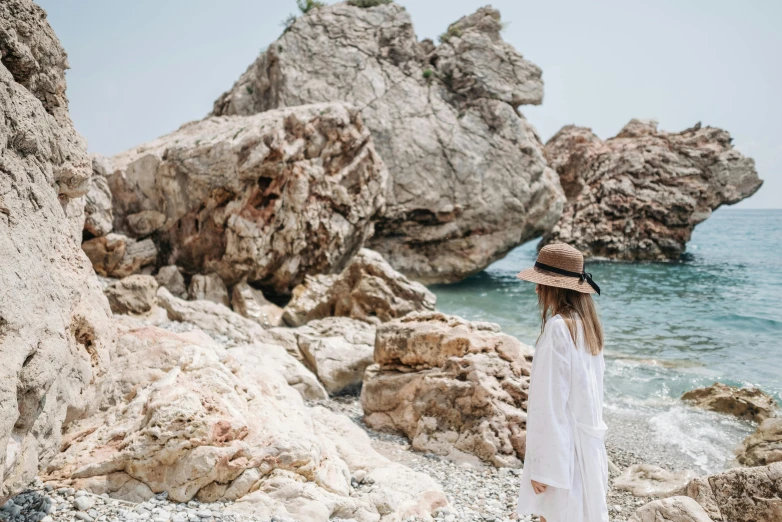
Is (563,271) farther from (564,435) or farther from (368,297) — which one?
(368,297)

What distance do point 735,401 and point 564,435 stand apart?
7.77 meters

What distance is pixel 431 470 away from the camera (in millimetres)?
6293

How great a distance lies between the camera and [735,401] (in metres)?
9.20

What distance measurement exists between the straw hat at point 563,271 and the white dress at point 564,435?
25cm

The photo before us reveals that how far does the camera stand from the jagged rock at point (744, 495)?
4.29 meters

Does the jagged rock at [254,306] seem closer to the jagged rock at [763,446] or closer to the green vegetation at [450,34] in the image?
the jagged rock at [763,446]

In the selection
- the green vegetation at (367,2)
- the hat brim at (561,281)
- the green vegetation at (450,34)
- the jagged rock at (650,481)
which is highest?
the green vegetation at (367,2)

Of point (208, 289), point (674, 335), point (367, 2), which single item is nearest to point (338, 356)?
point (208, 289)

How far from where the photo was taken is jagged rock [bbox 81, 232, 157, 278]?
521 inches

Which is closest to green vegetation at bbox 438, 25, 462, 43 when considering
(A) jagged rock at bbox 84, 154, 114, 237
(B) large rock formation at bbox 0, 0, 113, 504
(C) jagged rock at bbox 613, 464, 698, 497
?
(A) jagged rock at bbox 84, 154, 114, 237

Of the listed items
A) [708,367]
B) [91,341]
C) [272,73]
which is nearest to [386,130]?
[272,73]

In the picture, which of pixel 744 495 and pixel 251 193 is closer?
pixel 744 495

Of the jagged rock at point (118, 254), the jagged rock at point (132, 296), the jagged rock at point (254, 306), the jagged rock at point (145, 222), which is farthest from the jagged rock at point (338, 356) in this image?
the jagged rock at point (145, 222)

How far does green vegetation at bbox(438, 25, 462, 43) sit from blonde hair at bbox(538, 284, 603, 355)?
26075 mm
